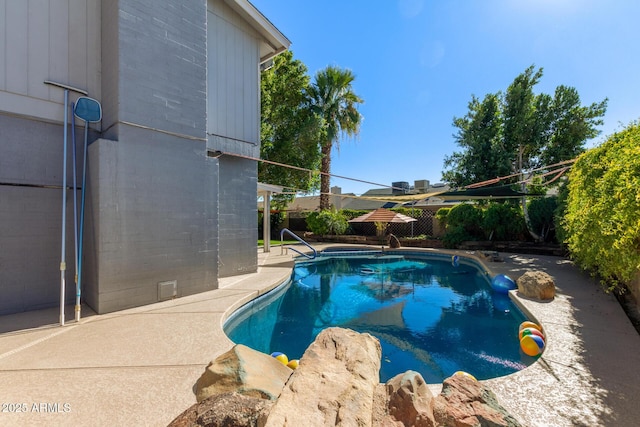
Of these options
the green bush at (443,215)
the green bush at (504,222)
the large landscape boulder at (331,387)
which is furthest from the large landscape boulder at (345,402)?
the green bush at (443,215)

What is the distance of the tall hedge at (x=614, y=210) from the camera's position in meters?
3.38

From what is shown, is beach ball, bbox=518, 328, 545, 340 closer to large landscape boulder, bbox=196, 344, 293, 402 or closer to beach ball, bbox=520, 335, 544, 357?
beach ball, bbox=520, 335, 544, 357

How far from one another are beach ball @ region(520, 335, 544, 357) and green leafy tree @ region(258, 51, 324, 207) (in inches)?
535

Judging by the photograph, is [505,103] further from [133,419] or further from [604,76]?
[133,419]

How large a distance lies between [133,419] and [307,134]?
14888mm

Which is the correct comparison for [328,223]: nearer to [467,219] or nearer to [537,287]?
[467,219]

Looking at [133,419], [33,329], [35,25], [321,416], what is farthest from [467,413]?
[35,25]

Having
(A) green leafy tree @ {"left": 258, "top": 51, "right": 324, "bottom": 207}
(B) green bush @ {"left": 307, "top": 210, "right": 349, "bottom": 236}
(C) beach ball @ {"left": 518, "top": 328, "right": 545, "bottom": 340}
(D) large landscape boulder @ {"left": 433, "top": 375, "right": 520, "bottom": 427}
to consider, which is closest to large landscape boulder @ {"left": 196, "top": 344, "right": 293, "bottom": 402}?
(D) large landscape boulder @ {"left": 433, "top": 375, "right": 520, "bottom": 427}

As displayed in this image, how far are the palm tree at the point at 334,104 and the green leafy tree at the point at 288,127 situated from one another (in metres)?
0.75

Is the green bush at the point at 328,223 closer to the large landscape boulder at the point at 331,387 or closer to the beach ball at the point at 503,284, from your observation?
the beach ball at the point at 503,284

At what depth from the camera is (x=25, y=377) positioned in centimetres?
276

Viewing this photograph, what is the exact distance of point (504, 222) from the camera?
1407 cm

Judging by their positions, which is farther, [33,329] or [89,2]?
[89,2]

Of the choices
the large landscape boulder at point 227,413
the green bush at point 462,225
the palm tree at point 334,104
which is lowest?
the large landscape boulder at point 227,413
